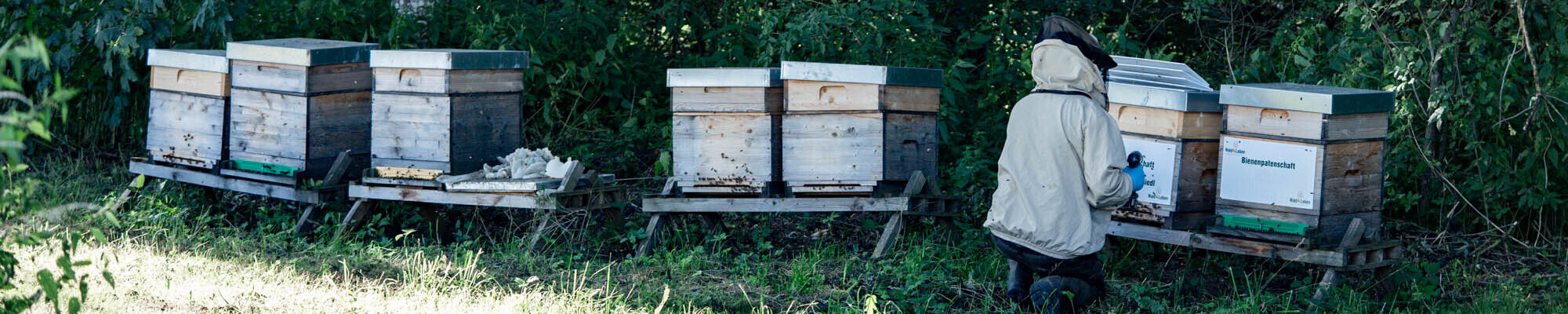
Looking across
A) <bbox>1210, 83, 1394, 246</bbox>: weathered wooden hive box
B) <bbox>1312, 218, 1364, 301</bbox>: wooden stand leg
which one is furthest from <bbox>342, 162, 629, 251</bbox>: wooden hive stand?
<bbox>1312, 218, 1364, 301</bbox>: wooden stand leg

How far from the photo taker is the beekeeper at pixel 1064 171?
15.2ft

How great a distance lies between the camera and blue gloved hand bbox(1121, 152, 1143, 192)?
4.73 meters

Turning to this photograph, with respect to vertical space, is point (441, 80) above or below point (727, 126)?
above

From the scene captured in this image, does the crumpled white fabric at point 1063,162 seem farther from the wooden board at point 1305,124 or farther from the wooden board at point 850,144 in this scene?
the wooden board at point 850,144

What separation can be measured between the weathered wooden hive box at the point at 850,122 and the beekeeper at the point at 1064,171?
93cm

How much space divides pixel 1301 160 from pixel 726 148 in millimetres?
2457

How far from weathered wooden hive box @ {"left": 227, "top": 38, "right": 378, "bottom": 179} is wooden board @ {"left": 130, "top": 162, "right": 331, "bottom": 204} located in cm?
11

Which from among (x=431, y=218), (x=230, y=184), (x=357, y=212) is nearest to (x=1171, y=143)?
(x=431, y=218)

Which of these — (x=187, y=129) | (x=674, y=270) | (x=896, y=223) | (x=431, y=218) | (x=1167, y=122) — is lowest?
(x=674, y=270)

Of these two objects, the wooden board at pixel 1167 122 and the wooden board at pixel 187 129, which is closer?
the wooden board at pixel 1167 122

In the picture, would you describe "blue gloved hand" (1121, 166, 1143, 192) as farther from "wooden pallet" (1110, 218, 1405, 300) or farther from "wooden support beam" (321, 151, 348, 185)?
"wooden support beam" (321, 151, 348, 185)

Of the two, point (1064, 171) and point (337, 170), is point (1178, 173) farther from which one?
point (337, 170)

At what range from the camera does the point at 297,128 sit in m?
6.32

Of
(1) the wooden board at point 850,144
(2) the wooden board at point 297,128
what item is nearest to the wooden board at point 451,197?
(2) the wooden board at point 297,128
